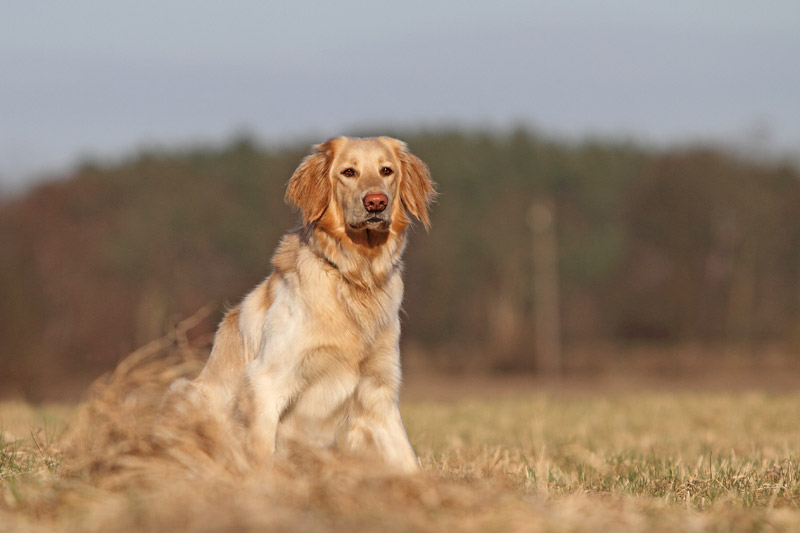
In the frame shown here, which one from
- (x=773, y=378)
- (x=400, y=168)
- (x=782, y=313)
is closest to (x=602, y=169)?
(x=782, y=313)

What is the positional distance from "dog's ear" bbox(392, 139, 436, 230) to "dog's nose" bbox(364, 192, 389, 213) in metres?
0.46

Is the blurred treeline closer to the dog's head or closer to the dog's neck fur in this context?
the dog's head

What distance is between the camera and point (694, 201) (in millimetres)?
43281

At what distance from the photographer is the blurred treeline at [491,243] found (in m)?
38.5

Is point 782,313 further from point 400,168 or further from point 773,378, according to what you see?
point 400,168

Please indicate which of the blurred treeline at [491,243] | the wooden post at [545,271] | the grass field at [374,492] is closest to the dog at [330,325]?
the grass field at [374,492]

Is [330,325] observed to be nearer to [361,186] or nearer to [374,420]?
[374,420]

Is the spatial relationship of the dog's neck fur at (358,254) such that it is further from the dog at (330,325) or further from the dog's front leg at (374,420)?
the dog's front leg at (374,420)

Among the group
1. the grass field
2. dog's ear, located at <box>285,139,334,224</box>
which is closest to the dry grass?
the grass field

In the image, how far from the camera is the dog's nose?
17.3 ft

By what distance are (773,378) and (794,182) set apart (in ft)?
58.4

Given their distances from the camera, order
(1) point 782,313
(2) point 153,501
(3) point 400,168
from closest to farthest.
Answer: (2) point 153,501 < (3) point 400,168 < (1) point 782,313

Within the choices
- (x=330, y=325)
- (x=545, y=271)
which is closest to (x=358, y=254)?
(x=330, y=325)

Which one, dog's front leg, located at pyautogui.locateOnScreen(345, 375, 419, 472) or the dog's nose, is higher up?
the dog's nose
